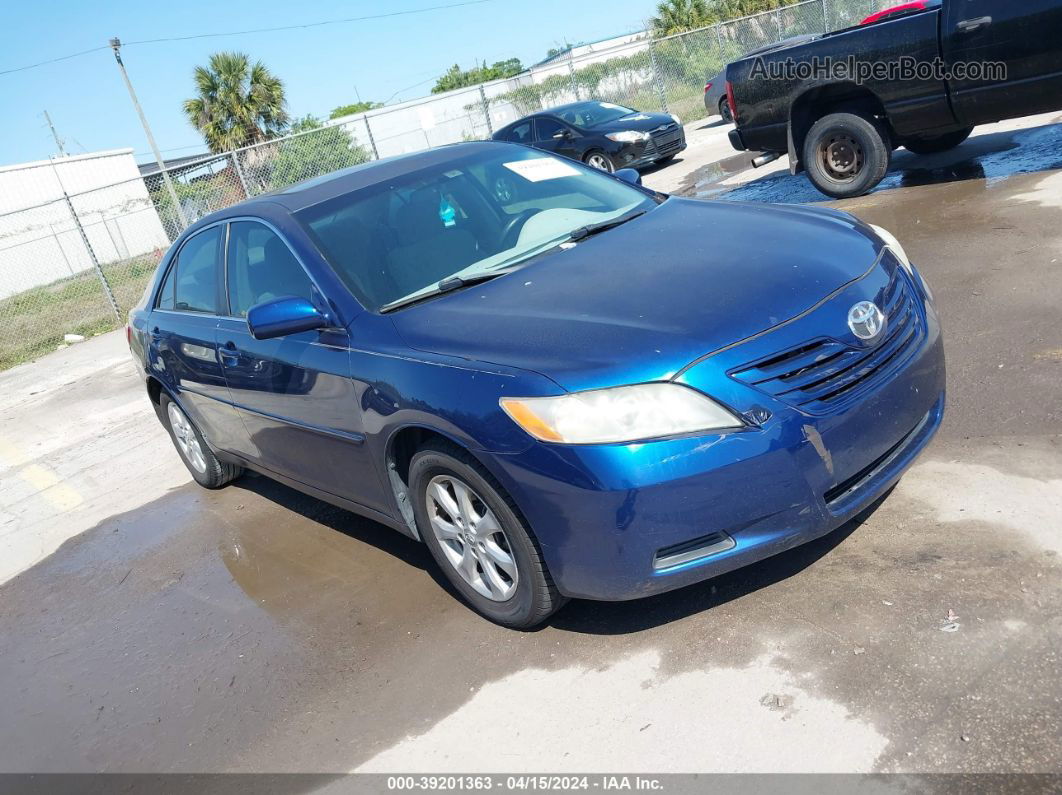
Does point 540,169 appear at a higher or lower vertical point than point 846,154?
higher

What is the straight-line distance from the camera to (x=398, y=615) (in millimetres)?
3793

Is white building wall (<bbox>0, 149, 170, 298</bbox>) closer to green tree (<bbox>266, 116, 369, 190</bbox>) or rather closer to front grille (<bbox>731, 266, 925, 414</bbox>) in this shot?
green tree (<bbox>266, 116, 369, 190</bbox>)

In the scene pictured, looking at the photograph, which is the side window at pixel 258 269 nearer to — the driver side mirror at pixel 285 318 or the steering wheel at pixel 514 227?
the driver side mirror at pixel 285 318

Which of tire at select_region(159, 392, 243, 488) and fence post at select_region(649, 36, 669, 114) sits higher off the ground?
fence post at select_region(649, 36, 669, 114)

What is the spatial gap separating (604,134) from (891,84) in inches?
305

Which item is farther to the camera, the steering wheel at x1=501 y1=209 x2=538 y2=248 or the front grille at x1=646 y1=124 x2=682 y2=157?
the front grille at x1=646 y1=124 x2=682 y2=157

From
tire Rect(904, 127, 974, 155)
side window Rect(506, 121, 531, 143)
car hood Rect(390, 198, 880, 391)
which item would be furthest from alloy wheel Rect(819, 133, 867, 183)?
side window Rect(506, 121, 531, 143)

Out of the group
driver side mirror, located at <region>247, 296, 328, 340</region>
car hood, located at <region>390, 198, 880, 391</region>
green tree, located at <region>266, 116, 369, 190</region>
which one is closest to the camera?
car hood, located at <region>390, 198, 880, 391</region>

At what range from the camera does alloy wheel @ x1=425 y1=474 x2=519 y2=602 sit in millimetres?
3229

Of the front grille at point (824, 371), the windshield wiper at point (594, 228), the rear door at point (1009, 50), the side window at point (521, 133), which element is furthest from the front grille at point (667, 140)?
the front grille at point (824, 371)

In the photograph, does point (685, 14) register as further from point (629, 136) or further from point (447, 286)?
point (447, 286)

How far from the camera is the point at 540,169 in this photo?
181 inches

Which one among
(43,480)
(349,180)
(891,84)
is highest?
(349,180)

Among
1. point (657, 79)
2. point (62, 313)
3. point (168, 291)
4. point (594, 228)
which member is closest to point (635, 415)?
point (594, 228)
